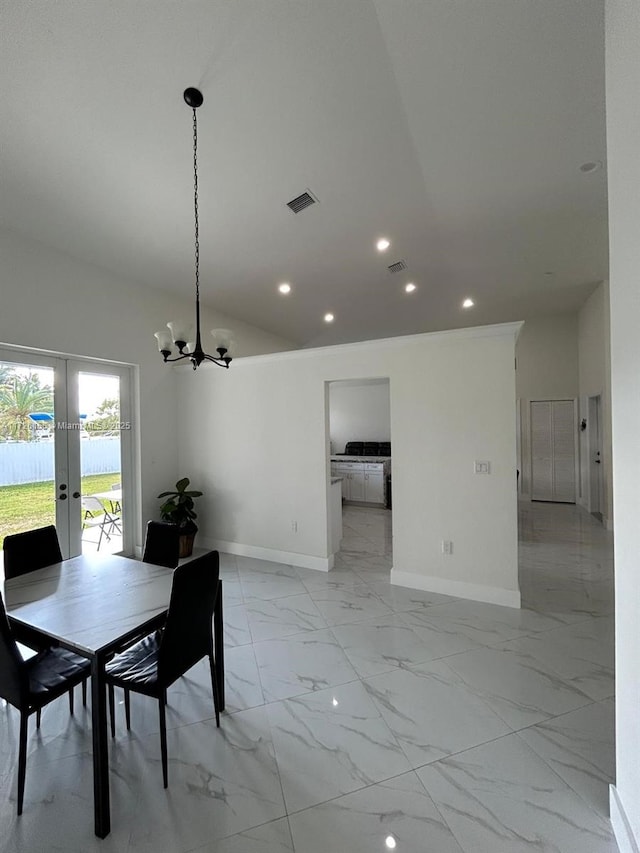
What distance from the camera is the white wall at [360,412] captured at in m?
8.02

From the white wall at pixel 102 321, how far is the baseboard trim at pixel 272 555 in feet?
3.04

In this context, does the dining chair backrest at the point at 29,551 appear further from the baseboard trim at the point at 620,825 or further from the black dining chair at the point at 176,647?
the baseboard trim at the point at 620,825

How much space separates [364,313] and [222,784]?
5885 millimetres

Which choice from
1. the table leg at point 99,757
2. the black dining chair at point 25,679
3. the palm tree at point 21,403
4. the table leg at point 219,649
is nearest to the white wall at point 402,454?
the palm tree at point 21,403

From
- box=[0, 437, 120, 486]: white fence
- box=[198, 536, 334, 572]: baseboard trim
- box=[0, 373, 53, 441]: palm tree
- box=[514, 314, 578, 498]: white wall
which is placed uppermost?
box=[514, 314, 578, 498]: white wall

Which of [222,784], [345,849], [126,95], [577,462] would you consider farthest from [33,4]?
[577,462]

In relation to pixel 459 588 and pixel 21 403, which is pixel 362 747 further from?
pixel 21 403

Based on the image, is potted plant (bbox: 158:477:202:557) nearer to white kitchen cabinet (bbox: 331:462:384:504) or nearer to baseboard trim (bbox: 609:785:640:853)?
white kitchen cabinet (bbox: 331:462:384:504)

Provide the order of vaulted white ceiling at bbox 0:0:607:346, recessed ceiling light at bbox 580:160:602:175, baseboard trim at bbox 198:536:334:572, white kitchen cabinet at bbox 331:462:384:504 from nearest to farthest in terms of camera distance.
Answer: vaulted white ceiling at bbox 0:0:607:346 < recessed ceiling light at bbox 580:160:602:175 < baseboard trim at bbox 198:536:334:572 < white kitchen cabinet at bbox 331:462:384:504

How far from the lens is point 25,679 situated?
1.50 meters

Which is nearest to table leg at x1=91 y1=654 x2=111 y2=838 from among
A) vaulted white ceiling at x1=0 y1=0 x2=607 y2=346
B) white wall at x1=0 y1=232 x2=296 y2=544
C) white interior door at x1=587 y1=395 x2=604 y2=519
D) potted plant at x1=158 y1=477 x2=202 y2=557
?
vaulted white ceiling at x1=0 y1=0 x2=607 y2=346

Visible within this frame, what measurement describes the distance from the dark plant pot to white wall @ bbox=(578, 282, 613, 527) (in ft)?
19.3

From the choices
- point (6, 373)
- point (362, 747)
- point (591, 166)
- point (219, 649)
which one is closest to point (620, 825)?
point (362, 747)

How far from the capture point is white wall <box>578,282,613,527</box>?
5.45 m
